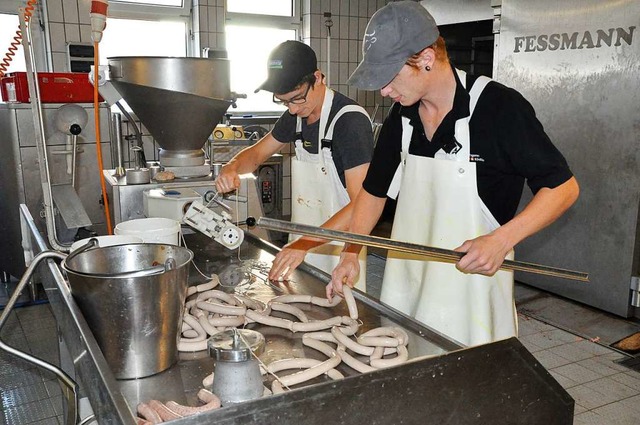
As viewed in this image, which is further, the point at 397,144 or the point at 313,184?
the point at 313,184

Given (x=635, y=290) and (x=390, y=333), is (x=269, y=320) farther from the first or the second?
(x=635, y=290)

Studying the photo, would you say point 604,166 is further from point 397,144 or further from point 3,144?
point 3,144

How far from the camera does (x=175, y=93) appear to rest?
2178 millimetres

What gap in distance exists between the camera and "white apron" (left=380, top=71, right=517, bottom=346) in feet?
5.58

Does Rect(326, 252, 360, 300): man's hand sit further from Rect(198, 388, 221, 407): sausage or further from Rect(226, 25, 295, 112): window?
Rect(226, 25, 295, 112): window

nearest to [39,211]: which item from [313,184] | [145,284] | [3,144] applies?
[3,144]

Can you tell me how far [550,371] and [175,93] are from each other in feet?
7.40

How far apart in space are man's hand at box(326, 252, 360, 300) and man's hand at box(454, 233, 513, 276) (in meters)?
0.35

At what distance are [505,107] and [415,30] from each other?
0.34m

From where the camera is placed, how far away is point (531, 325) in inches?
137

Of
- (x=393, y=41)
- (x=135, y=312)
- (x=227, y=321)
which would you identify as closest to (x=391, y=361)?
(x=227, y=321)

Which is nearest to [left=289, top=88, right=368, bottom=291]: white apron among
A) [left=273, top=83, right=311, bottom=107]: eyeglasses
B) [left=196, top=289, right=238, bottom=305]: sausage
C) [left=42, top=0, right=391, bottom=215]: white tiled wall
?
[left=273, top=83, right=311, bottom=107]: eyeglasses

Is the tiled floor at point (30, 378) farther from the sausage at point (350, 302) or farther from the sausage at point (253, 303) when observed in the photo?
the sausage at point (350, 302)

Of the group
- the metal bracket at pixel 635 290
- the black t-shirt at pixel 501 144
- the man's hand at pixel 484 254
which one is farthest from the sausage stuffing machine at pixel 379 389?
the metal bracket at pixel 635 290
